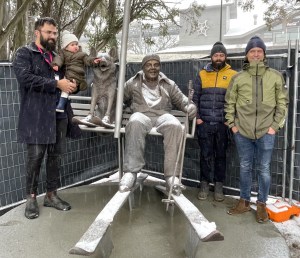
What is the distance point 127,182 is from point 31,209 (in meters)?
1.12

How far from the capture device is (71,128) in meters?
3.92

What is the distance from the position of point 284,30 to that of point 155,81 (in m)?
26.6

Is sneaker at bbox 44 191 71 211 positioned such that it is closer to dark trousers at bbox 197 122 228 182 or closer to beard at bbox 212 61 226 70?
dark trousers at bbox 197 122 228 182

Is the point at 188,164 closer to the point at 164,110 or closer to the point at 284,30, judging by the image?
the point at 164,110

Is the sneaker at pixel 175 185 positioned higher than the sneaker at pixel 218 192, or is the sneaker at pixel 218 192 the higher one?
the sneaker at pixel 175 185

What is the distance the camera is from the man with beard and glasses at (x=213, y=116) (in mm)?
3879

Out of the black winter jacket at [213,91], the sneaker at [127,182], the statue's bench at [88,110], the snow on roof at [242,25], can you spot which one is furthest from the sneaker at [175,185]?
the snow on roof at [242,25]

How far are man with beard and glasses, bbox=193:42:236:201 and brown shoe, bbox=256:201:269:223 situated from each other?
1.94ft

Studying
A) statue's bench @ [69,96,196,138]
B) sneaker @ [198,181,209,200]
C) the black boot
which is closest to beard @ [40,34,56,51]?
the black boot

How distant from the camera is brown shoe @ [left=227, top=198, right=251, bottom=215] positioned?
3.74 meters

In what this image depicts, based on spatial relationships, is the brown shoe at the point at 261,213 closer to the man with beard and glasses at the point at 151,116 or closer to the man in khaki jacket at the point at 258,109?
the man in khaki jacket at the point at 258,109

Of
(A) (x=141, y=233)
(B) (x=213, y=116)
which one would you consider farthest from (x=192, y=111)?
(A) (x=141, y=233)

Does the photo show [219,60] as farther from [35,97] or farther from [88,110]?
[35,97]

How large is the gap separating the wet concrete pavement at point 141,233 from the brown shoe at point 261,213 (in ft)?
0.20
